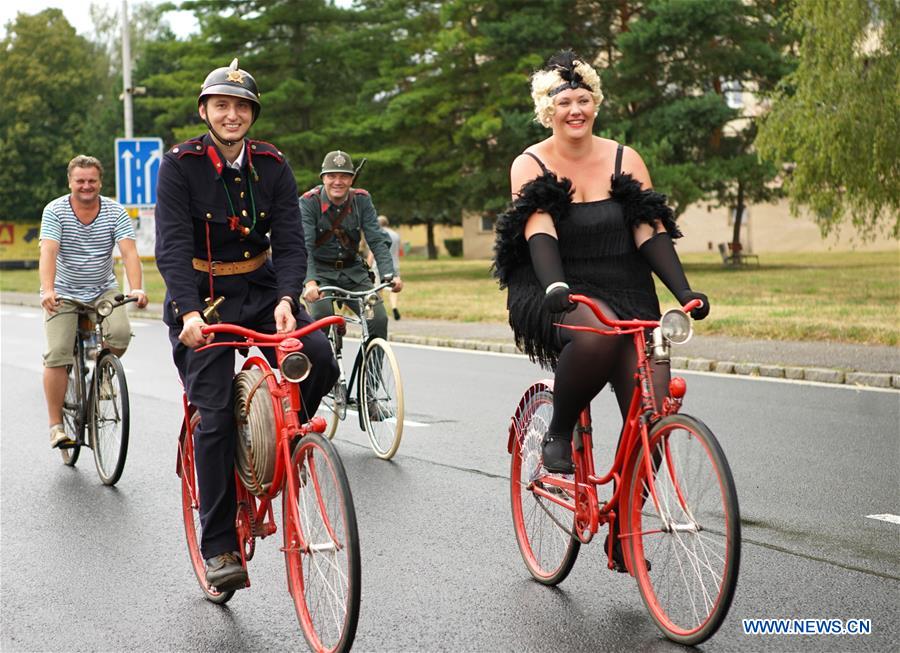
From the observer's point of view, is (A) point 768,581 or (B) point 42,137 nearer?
(A) point 768,581

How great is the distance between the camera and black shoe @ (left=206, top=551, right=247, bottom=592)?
4758 millimetres

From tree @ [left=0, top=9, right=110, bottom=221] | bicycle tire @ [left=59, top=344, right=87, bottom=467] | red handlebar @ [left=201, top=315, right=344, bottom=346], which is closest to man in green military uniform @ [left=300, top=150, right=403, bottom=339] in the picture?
bicycle tire @ [left=59, top=344, right=87, bottom=467]

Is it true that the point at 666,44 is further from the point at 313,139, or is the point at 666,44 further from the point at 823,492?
the point at 823,492

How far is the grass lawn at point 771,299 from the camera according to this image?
56.2ft

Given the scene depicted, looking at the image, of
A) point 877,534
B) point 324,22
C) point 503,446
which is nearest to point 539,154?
point 877,534

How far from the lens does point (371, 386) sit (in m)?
9.06

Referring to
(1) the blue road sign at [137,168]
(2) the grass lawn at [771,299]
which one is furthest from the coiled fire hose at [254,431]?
(1) the blue road sign at [137,168]

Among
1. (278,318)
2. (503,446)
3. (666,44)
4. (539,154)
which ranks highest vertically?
(666,44)

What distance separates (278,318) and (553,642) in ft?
4.93

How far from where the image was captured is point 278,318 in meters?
4.68

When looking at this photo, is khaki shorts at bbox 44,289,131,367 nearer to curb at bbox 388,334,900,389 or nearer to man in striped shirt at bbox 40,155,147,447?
man in striped shirt at bbox 40,155,147,447

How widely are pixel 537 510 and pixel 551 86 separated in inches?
68.1

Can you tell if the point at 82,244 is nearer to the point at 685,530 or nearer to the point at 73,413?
the point at 73,413

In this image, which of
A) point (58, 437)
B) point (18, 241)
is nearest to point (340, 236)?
point (58, 437)
